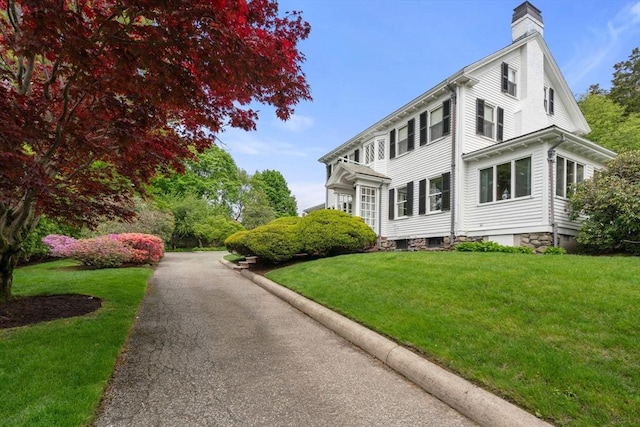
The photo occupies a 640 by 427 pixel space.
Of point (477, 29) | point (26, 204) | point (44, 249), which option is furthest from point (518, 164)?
point (44, 249)

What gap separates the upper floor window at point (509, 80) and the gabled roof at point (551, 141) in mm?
3989

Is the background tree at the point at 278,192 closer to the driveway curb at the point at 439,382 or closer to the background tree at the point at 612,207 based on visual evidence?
the background tree at the point at 612,207

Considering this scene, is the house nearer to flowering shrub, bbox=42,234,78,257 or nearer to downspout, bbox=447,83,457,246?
downspout, bbox=447,83,457,246

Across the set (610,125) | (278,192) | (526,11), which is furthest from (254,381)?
(278,192)

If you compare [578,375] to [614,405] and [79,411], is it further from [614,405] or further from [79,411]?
[79,411]

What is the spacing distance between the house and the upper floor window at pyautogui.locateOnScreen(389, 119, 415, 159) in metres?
0.05

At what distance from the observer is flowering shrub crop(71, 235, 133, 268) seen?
12219mm

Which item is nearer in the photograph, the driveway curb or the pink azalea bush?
the driveway curb

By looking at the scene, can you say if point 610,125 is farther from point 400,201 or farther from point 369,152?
point 400,201

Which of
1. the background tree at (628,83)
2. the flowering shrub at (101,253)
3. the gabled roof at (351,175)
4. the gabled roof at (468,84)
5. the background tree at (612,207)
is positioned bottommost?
the flowering shrub at (101,253)

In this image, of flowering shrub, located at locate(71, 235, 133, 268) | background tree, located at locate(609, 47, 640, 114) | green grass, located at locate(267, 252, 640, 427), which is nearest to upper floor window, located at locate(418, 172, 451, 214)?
green grass, located at locate(267, 252, 640, 427)

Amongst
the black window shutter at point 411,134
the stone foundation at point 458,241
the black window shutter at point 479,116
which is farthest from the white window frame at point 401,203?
the black window shutter at point 479,116

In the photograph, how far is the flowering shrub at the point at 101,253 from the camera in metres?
12.2

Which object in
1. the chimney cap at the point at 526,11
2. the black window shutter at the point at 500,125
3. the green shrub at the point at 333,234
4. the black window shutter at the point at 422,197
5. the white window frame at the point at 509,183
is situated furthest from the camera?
the chimney cap at the point at 526,11
